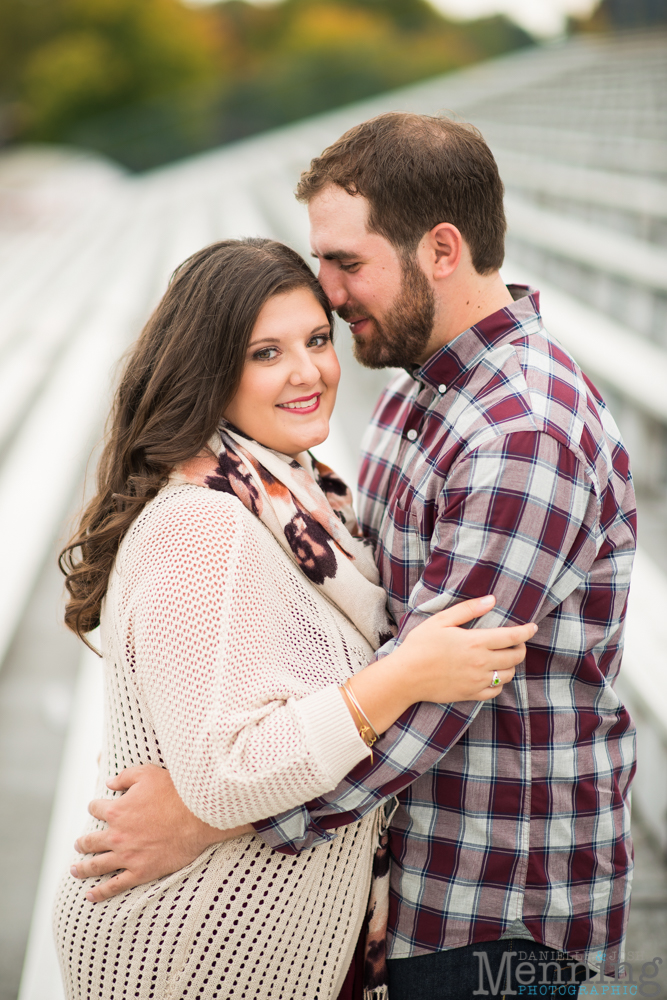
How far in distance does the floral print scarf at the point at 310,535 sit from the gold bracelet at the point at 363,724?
0.18 m

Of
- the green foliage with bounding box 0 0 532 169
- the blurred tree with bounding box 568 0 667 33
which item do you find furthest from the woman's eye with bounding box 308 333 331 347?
the green foliage with bounding box 0 0 532 169

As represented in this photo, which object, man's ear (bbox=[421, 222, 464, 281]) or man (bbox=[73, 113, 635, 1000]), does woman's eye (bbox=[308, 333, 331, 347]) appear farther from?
man's ear (bbox=[421, 222, 464, 281])

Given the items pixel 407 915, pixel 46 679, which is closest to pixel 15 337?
pixel 46 679

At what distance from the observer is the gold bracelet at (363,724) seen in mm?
1025

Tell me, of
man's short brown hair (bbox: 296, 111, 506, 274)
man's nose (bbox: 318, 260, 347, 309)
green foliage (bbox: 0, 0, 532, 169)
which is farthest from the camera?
green foliage (bbox: 0, 0, 532, 169)

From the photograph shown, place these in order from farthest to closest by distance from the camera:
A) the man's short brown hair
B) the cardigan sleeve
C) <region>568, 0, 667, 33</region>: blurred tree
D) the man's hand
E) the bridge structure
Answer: <region>568, 0, 667, 33</region>: blurred tree < the bridge structure < the man's short brown hair < the man's hand < the cardigan sleeve

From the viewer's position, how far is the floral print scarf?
3.76 ft

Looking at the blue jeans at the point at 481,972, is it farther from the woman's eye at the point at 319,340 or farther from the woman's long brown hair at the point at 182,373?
the woman's eye at the point at 319,340

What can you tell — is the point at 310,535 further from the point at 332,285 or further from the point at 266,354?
the point at 332,285

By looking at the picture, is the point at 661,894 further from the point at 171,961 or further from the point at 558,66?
the point at 558,66

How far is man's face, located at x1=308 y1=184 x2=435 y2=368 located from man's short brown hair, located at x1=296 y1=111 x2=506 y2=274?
0.8 inches

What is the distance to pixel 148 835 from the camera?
1.09m

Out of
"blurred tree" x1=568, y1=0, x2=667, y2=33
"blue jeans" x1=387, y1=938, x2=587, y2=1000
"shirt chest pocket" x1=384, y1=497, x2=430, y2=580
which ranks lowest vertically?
"blue jeans" x1=387, y1=938, x2=587, y2=1000

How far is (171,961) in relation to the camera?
3.57 ft
